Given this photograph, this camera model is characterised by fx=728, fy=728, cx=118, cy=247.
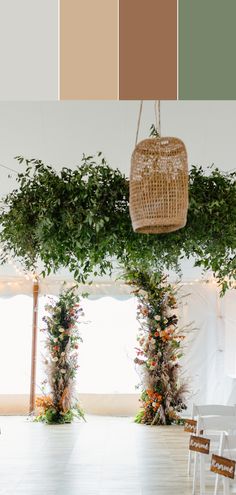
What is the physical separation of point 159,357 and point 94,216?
6.74 m

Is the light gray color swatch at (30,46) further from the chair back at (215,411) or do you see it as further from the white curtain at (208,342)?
the white curtain at (208,342)

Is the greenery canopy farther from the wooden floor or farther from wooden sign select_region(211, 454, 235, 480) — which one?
the wooden floor

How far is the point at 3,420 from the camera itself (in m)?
12.1

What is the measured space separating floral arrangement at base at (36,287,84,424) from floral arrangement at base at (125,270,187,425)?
1.07 meters

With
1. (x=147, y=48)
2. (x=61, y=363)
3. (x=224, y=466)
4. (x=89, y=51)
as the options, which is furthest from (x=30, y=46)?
(x=61, y=363)

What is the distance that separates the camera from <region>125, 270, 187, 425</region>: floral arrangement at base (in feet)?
37.8

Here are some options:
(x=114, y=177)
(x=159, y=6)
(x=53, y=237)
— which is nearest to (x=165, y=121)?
(x=114, y=177)

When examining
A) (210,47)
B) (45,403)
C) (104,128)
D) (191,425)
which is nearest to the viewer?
(210,47)

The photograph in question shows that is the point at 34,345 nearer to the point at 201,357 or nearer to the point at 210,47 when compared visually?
the point at 201,357

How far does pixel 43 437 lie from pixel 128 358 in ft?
10.9

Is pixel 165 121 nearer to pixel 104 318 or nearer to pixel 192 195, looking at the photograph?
pixel 192 195

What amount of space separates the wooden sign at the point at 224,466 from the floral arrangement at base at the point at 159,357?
6888mm

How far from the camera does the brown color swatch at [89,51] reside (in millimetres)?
3119

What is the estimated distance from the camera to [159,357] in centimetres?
1162
